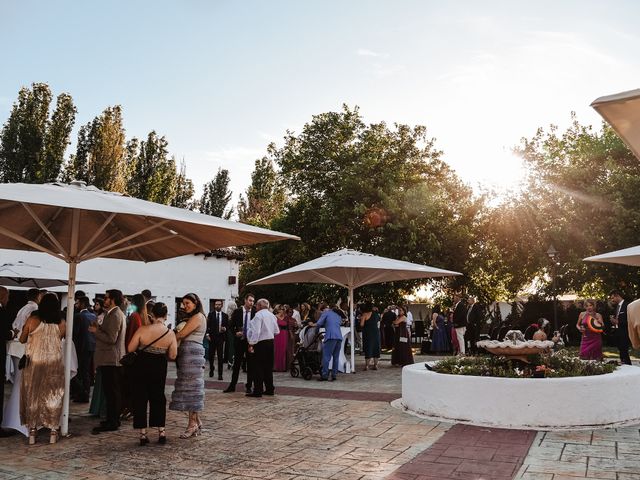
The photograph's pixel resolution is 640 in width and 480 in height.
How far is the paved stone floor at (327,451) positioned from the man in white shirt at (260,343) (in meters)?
1.53

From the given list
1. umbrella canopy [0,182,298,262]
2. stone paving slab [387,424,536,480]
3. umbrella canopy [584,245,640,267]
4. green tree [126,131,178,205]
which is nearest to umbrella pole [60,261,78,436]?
umbrella canopy [0,182,298,262]

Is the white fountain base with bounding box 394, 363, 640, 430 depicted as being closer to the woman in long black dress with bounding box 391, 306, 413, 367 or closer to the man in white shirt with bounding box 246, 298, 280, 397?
the man in white shirt with bounding box 246, 298, 280, 397

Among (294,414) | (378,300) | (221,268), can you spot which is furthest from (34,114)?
(294,414)

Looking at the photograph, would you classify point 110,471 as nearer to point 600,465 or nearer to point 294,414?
point 294,414

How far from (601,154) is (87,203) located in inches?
936

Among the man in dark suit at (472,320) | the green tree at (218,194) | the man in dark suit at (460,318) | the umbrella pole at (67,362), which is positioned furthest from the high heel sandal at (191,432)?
the green tree at (218,194)

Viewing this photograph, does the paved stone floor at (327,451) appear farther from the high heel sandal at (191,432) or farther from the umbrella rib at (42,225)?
the umbrella rib at (42,225)

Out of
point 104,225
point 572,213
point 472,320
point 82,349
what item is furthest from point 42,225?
point 572,213

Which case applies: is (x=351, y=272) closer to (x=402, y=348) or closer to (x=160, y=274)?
(x=402, y=348)

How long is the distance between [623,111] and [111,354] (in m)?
6.64

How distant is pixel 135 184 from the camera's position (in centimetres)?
3497

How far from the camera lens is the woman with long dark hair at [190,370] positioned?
263 inches

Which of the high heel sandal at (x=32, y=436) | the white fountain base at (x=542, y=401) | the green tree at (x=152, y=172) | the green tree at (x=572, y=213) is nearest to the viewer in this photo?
the high heel sandal at (x=32, y=436)

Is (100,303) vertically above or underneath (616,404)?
above
